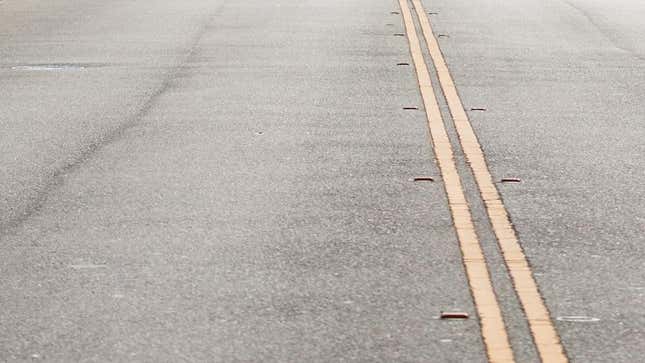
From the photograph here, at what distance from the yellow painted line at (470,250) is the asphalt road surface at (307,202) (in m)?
0.03

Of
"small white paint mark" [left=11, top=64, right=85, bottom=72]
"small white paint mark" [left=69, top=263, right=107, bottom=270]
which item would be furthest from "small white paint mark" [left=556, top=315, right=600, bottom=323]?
"small white paint mark" [left=11, top=64, right=85, bottom=72]

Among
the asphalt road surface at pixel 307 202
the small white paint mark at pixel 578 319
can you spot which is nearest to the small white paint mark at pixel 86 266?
the asphalt road surface at pixel 307 202

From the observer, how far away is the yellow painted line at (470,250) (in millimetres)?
5848

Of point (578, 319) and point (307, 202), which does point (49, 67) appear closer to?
point (307, 202)

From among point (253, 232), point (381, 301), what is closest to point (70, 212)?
point (253, 232)

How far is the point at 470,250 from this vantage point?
7352 millimetres

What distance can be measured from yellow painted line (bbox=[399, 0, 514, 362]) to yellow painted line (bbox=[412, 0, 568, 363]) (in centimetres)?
11

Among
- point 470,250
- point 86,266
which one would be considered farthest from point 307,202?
point 86,266

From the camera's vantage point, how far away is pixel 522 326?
238 inches

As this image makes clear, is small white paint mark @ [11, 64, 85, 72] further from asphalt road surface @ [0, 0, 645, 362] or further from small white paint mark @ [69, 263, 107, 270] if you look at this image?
small white paint mark @ [69, 263, 107, 270]

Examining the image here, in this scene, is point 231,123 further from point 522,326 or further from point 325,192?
point 522,326

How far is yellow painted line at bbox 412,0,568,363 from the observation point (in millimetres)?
5836

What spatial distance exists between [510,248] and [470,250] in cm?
19

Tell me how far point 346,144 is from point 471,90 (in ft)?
10.3
